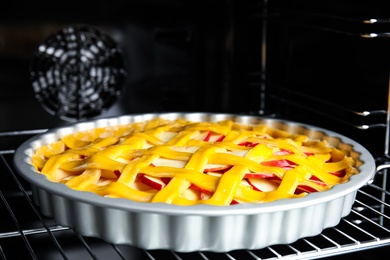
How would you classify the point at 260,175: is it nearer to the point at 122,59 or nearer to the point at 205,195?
the point at 205,195

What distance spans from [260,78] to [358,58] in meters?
0.32

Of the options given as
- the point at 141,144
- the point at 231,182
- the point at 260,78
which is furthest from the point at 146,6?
the point at 231,182

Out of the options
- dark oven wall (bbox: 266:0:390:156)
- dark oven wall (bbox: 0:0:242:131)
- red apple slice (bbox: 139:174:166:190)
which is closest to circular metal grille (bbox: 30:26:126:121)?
dark oven wall (bbox: 0:0:242:131)

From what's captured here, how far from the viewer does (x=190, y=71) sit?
4.41 ft

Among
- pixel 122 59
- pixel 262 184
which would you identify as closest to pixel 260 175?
pixel 262 184

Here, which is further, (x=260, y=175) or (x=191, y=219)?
(x=260, y=175)

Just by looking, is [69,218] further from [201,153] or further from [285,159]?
[285,159]

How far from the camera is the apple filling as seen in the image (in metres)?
0.80

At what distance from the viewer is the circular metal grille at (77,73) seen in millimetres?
1235

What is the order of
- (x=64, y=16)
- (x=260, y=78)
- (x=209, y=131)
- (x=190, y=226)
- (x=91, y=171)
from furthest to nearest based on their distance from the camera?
(x=260, y=78) → (x=64, y=16) → (x=209, y=131) → (x=91, y=171) → (x=190, y=226)

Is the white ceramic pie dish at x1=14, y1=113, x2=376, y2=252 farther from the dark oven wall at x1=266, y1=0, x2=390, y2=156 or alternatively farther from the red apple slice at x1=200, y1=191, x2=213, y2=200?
the dark oven wall at x1=266, y1=0, x2=390, y2=156

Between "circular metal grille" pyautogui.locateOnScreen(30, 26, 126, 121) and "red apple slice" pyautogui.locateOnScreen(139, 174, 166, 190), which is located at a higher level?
"circular metal grille" pyautogui.locateOnScreen(30, 26, 126, 121)

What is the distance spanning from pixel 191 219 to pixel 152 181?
0.37 ft

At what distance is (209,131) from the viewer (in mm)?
1015
